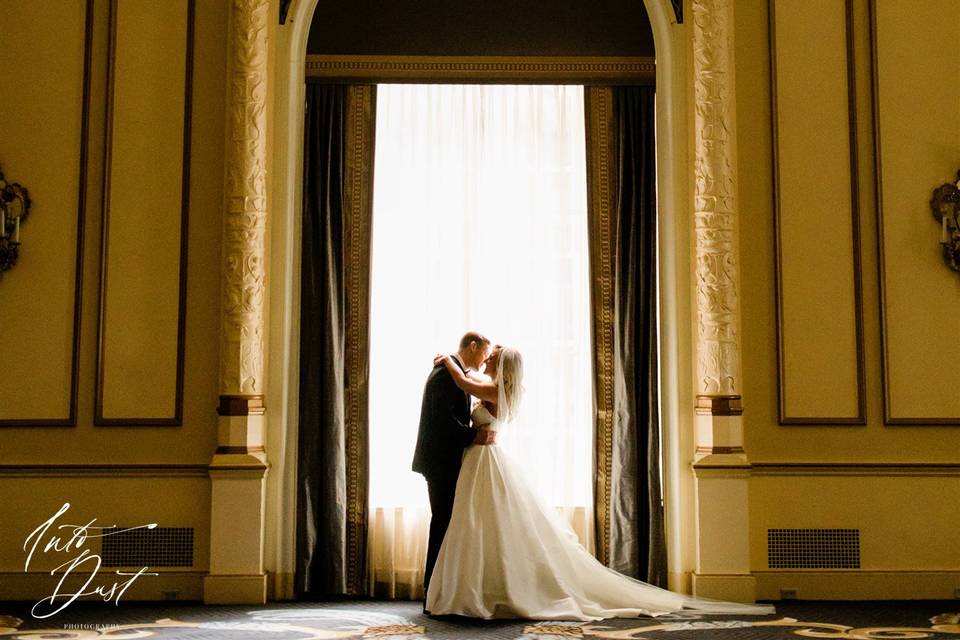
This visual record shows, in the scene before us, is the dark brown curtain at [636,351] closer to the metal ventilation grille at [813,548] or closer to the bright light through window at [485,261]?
the bright light through window at [485,261]

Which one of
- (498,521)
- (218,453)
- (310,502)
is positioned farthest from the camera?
(310,502)

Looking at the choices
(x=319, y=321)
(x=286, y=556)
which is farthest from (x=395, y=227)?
(x=286, y=556)

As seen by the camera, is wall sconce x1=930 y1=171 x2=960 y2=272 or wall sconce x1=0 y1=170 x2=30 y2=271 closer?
wall sconce x1=0 y1=170 x2=30 y2=271

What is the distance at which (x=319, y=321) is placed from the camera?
20.8 feet

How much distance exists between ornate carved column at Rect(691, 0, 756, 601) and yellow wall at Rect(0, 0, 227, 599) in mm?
2799

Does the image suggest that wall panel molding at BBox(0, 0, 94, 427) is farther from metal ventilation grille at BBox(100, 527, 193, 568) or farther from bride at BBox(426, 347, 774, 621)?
bride at BBox(426, 347, 774, 621)

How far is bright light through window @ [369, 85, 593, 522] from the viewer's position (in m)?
6.40

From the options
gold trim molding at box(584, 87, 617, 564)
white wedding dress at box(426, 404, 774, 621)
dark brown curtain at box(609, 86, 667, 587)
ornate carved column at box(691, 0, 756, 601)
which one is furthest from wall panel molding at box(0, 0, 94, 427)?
ornate carved column at box(691, 0, 756, 601)

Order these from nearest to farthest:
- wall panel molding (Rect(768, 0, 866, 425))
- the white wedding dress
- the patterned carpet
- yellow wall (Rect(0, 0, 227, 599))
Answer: the patterned carpet
the white wedding dress
yellow wall (Rect(0, 0, 227, 599))
wall panel molding (Rect(768, 0, 866, 425))

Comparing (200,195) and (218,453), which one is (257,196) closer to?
(200,195)

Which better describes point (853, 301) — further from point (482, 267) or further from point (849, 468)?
point (482, 267)

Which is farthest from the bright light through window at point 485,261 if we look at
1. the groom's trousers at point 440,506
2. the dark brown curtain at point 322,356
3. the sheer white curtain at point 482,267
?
the groom's trousers at point 440,506

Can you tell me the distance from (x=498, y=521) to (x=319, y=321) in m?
1.85

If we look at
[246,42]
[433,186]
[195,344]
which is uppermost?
[246,42]
